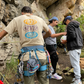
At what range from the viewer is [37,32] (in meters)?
1.67

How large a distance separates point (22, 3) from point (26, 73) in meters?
4.24

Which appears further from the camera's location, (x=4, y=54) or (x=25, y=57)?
(x=4, y=54)

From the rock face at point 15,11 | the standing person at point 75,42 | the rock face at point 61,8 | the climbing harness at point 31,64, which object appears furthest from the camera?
the rock face at point 61,8

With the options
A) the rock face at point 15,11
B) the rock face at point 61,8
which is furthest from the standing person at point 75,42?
the rock face at point 61,8

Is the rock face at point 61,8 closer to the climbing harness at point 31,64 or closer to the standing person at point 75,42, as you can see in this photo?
the standing person at point 75,42

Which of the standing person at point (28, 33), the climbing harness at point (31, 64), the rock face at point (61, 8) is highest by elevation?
the rock face at point (61, 8)

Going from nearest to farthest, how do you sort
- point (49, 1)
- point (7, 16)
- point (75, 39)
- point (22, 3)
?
point (75, 39), point (7, 16), point (22, 3), point (49, 1)

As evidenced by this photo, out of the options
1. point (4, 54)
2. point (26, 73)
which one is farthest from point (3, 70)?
point (26, 73)

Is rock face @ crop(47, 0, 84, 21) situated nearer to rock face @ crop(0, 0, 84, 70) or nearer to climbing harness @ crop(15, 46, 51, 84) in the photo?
rock face @ crop(0, 0, 84, 70)

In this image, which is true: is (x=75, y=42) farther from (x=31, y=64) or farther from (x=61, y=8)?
(x=61, y=8)

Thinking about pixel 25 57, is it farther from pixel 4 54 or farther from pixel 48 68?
pixel 4 54

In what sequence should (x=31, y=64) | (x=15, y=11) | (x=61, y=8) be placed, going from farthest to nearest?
(x=61, y=8) < (x=15, y=11) < (x=31, y=64)

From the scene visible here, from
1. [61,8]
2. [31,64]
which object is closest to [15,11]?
[31,64]

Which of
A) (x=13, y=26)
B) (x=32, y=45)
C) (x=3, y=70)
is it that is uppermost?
(x=13, y=26)
